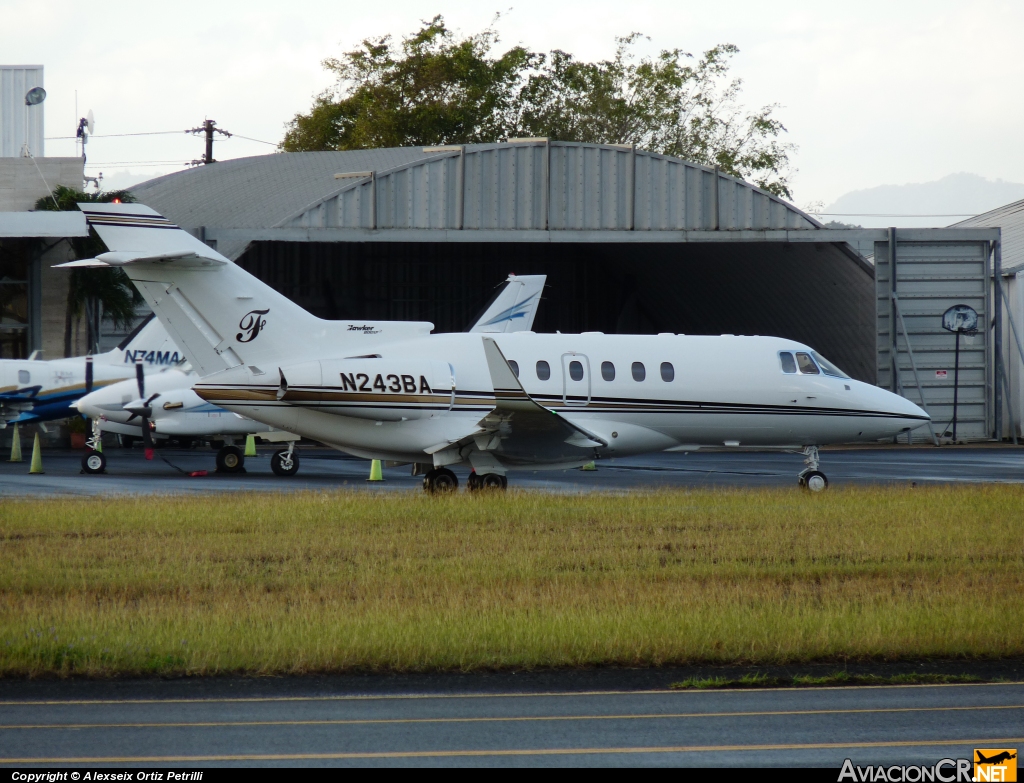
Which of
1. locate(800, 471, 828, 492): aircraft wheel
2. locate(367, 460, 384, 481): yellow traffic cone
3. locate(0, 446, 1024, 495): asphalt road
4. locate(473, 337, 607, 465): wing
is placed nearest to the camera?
locate(473, 337, 607, 465): wing

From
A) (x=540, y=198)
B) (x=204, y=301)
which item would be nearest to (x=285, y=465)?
(x=204, y=301)

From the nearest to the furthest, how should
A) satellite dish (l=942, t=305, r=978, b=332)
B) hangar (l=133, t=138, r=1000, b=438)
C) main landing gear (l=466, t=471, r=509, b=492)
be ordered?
1. main landing gear (l=466, t=471, r=509, b=492)
2. hangar (l=133, t=138, r=1000, b=438)
3. satellite dish (l=942, t=305, r=978, b=332)

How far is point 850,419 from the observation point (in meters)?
21.3

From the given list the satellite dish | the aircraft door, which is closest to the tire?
the aircraft door

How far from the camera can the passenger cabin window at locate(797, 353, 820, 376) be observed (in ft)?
69.9

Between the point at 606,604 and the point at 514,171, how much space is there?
1119 inches

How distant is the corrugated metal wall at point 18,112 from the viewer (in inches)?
1662

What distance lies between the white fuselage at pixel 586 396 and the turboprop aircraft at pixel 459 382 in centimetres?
2

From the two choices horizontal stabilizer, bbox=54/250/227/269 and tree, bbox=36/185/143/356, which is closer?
horizontal stabilizer, bbox=54/250/227/269

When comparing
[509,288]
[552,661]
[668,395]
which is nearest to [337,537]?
[552,661]

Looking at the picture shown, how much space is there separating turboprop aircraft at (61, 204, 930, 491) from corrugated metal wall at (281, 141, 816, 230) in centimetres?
1700

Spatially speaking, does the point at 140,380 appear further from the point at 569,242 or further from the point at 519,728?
the point at 519,728

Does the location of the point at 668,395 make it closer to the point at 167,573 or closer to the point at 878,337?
the point at 167,573

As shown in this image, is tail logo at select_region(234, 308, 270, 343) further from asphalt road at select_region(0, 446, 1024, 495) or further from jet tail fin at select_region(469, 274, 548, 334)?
jet tail fin at select_region(469, 274, 548, 334)
